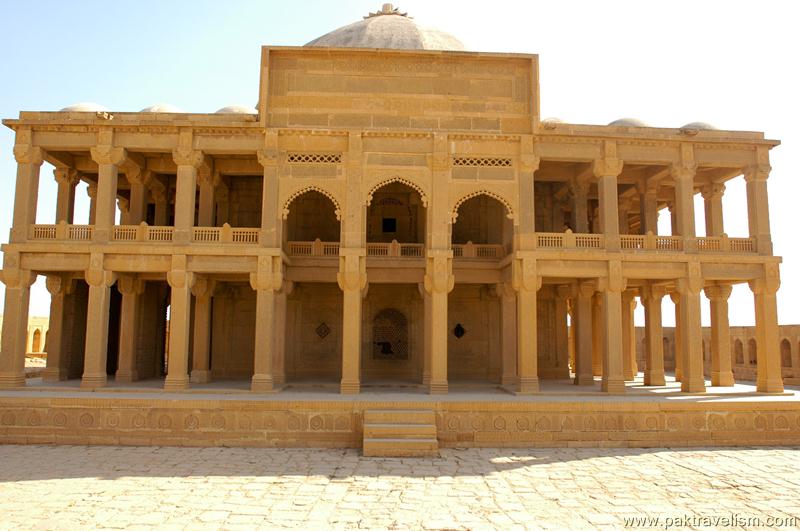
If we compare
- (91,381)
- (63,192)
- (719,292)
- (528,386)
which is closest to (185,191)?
(63,192)

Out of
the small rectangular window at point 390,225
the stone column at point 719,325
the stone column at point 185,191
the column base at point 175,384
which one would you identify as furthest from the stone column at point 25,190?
the stone column at point 719,325

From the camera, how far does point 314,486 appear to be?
38.7 ft

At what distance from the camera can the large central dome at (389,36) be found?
25.0m

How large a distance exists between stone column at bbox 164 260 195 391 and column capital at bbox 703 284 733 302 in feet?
59.9

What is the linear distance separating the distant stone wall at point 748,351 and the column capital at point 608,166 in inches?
486

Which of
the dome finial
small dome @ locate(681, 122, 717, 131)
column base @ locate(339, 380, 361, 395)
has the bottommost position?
column base @ locate(339, 380, 361, 395)

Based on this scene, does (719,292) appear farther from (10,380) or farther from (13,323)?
(10,380)

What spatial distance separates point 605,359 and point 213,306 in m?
14.8

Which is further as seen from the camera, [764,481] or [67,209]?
[67,209]

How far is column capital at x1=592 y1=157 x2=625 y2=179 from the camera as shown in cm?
1942

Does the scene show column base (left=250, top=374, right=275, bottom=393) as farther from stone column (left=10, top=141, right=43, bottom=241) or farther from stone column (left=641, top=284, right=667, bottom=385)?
stone column (left=641, top=284, right=667, bottom=385)

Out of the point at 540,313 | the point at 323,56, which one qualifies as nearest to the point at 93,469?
the point at 323,56

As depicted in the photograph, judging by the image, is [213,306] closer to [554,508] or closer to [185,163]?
[185,163]

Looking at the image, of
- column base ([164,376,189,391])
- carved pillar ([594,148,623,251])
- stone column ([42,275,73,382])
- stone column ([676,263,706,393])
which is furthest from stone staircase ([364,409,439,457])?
stone column ([42,275,73,382])
